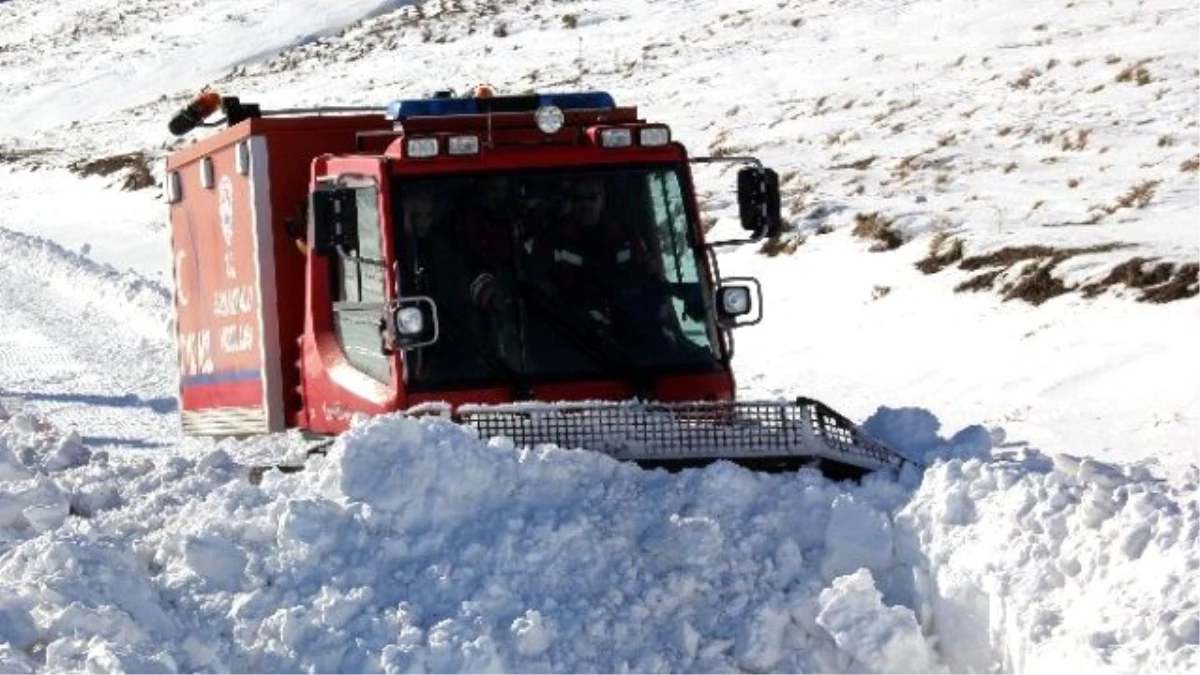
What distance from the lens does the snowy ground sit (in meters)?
6.47

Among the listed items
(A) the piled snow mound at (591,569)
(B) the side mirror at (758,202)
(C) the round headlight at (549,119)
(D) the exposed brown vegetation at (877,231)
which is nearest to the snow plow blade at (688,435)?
(A) the piled snow mound at (591,569)

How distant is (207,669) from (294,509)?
2.69ft

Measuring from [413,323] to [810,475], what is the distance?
2089 millimetres

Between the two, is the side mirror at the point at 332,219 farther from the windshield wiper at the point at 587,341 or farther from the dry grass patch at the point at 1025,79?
the dry grass patch at the point at 1025,79

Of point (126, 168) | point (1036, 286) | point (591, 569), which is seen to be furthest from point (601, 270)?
point (126, 168)

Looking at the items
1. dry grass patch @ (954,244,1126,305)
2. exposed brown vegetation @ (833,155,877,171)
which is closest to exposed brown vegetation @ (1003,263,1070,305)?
dry grass patch @ (954,244,1126,305)

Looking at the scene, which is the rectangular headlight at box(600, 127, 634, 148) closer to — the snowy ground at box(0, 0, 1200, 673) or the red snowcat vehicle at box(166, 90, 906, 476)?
the red snowcat vehicle at box(166, 90, 906, 476)

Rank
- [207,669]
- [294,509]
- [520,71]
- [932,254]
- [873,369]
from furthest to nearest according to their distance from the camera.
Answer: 1. [520,71]
2. [932,254]
3. [873,369]
4. [294,509]
5. [207,669]

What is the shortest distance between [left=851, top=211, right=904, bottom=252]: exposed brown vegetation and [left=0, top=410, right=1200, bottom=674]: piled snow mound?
11.3 metres

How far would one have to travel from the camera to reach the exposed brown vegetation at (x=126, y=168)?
36.7 metres

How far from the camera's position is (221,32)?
210ft

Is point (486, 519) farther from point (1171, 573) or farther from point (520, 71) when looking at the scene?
point (520, 71)

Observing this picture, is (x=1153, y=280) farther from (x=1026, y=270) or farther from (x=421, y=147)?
(x=421, y=147)

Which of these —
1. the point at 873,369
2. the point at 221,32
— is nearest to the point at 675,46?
the point at 221,32
